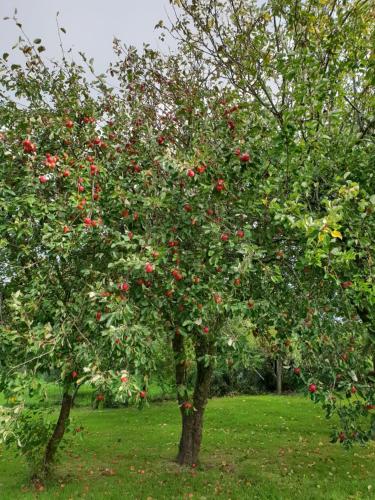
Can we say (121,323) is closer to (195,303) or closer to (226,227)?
(195,303)

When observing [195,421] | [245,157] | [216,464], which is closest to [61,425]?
[195,421]

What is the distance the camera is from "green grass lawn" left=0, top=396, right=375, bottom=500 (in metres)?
9.73

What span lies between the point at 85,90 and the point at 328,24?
181 inches

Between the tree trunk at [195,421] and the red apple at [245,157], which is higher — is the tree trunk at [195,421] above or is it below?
below

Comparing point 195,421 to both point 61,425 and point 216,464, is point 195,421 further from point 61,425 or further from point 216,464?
point 61,425

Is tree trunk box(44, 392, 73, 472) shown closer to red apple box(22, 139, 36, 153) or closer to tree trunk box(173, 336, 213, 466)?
tree trunk box(173, 336, 213, 466)

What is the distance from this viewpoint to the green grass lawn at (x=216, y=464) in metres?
9.73

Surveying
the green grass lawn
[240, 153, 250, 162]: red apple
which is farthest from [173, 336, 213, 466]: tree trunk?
[240, 153, 250, 162]: red apple

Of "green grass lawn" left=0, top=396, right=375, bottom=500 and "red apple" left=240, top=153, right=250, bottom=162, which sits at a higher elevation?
"red apple" left=240, top=153, right=250, bottom=162

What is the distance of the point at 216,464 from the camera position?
482 inches

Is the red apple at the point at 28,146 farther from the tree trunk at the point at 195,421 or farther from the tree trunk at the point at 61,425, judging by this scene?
the tree trunk at the point at 195,421

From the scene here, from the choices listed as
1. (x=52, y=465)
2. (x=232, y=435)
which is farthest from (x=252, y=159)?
(x=232, y=435)

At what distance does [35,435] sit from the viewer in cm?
968

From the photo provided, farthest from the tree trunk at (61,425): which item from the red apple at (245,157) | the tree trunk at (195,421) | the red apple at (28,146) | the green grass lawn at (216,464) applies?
the red apple at (245,157)
